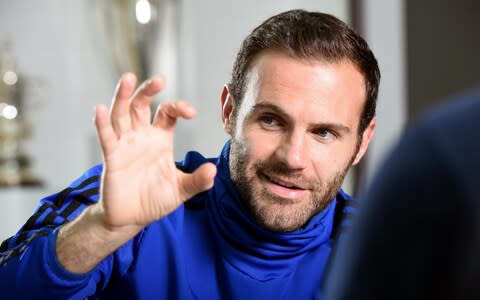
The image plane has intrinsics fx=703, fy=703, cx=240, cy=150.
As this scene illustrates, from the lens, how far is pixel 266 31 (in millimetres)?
1399

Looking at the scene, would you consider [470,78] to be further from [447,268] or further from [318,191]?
[447,268]

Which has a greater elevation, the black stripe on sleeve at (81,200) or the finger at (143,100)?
the finger at (143,100)

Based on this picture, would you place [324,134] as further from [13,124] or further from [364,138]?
[13,124]

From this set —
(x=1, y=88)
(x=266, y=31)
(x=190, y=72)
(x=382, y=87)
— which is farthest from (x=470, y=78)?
(x=1, y=88)

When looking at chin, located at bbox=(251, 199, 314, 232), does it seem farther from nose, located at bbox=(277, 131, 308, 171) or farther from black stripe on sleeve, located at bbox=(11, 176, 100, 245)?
black stripe on sleeve, located at bbox=(11, 176, 100, 245)

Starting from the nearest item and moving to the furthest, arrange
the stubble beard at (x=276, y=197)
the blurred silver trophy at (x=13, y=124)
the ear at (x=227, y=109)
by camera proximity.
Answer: the stubble beard at (x=276, y=197), the ear at (x=227, y=109), the blurred silver trophy at (x=13, y=124)

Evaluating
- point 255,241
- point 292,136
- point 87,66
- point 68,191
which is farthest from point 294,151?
point 87,66

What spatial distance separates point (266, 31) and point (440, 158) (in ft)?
3.58

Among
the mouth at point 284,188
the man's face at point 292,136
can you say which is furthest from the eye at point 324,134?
the mouth at point 284,188

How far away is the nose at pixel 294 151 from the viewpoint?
123cm

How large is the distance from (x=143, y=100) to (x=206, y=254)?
431mm

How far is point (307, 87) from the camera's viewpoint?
4.25 ft

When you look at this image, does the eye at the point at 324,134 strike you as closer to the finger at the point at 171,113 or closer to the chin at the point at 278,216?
the chin at the point at 278,216

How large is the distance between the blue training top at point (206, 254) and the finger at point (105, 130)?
28 cm
